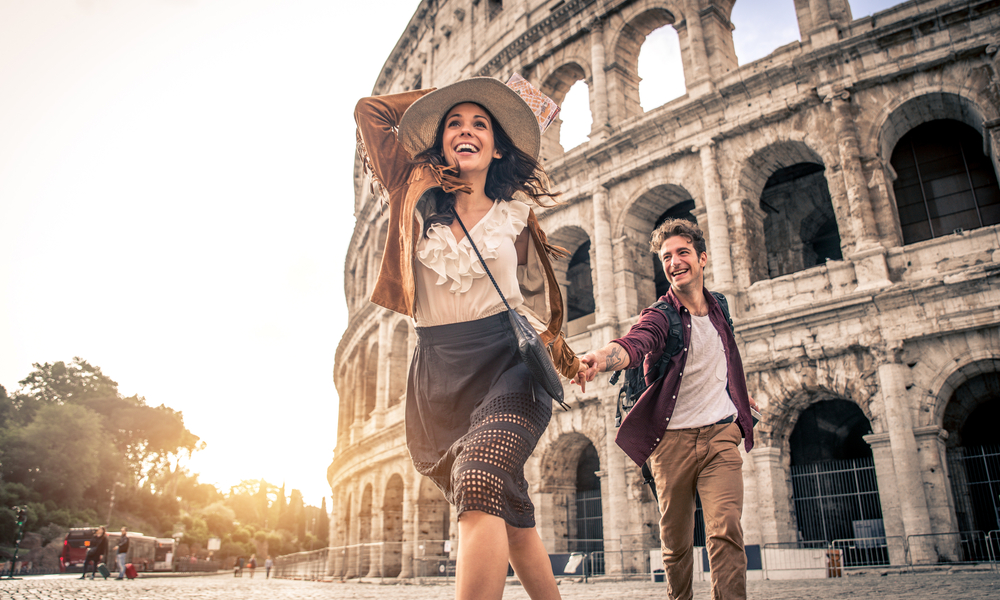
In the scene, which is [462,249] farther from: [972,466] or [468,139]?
[972,466]

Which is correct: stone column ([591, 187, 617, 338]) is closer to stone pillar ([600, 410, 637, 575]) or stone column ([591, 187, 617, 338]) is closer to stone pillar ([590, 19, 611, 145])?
stone pillar ([590, 19, 611, 145])

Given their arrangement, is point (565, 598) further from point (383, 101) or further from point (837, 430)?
point (837, 430)

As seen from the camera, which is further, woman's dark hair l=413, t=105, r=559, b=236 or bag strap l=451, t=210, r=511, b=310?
woman's dark hair l=413, t=105, r=559, b=236

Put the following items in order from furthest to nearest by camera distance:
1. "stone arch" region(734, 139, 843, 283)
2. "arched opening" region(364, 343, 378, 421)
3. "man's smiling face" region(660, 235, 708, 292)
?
"arched opening" region(364, 343, 378, 421), "stone arch" region(734, 139, 843, 283), "man's smiling face" region(660, 235, 708, 292)

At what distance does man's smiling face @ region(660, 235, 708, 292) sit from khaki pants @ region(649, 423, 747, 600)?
66cm

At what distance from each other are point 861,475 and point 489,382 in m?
13.2

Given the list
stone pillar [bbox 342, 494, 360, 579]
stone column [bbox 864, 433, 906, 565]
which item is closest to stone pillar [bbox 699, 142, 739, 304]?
stone column [bbox 864, 433, 906, 565]

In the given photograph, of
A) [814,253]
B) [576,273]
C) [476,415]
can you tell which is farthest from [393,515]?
[476,415]

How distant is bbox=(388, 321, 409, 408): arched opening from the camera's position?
62.7 ft

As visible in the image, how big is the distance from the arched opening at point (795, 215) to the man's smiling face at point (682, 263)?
11540mm

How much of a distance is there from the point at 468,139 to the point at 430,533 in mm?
15267

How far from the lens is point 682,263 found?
3012 mm

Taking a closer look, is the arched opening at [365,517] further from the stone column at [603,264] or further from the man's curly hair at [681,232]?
the man's curly hair at [681,232]

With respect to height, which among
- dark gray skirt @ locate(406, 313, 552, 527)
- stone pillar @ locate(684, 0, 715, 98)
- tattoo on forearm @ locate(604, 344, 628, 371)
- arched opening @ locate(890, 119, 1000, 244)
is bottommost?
dark gray skirt @ locate(406, 313, 552, 527)
